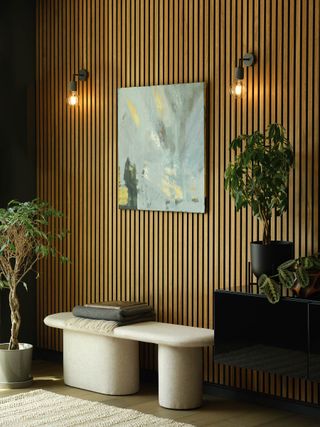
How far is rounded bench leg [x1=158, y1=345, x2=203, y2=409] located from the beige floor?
7 cm

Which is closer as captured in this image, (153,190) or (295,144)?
(295,144)

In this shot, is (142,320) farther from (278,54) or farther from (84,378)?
(278,54)

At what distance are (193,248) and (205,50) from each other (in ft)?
4.72

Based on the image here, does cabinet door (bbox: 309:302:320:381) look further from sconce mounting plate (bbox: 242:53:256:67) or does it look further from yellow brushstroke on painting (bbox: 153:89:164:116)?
yellow brushstroke on painting (bbox: 153:89:164:116)

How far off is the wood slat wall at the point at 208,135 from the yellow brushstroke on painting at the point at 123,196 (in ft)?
0.33

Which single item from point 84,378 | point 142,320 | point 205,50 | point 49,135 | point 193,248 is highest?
point 205,50

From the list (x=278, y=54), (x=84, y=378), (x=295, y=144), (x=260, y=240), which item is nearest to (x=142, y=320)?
(x=84, y=378)

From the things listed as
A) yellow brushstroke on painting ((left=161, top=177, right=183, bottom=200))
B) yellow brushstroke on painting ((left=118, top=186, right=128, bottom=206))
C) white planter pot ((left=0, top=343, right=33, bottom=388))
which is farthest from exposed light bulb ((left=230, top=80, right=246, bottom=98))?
white planter pot ((left=0, top=343, right=33, bottom=388))

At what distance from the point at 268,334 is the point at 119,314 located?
1307 millimetres

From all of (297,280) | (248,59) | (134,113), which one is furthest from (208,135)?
(297,280)

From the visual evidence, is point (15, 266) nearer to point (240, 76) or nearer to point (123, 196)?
point (123, 196)

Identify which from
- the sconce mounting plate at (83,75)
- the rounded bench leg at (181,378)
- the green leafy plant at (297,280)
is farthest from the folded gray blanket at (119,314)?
the sconce mounting plate at (83,75)

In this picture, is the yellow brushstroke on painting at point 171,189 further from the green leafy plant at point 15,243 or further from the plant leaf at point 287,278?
the plant leaf at point 287,278

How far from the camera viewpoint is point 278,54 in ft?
19.1
